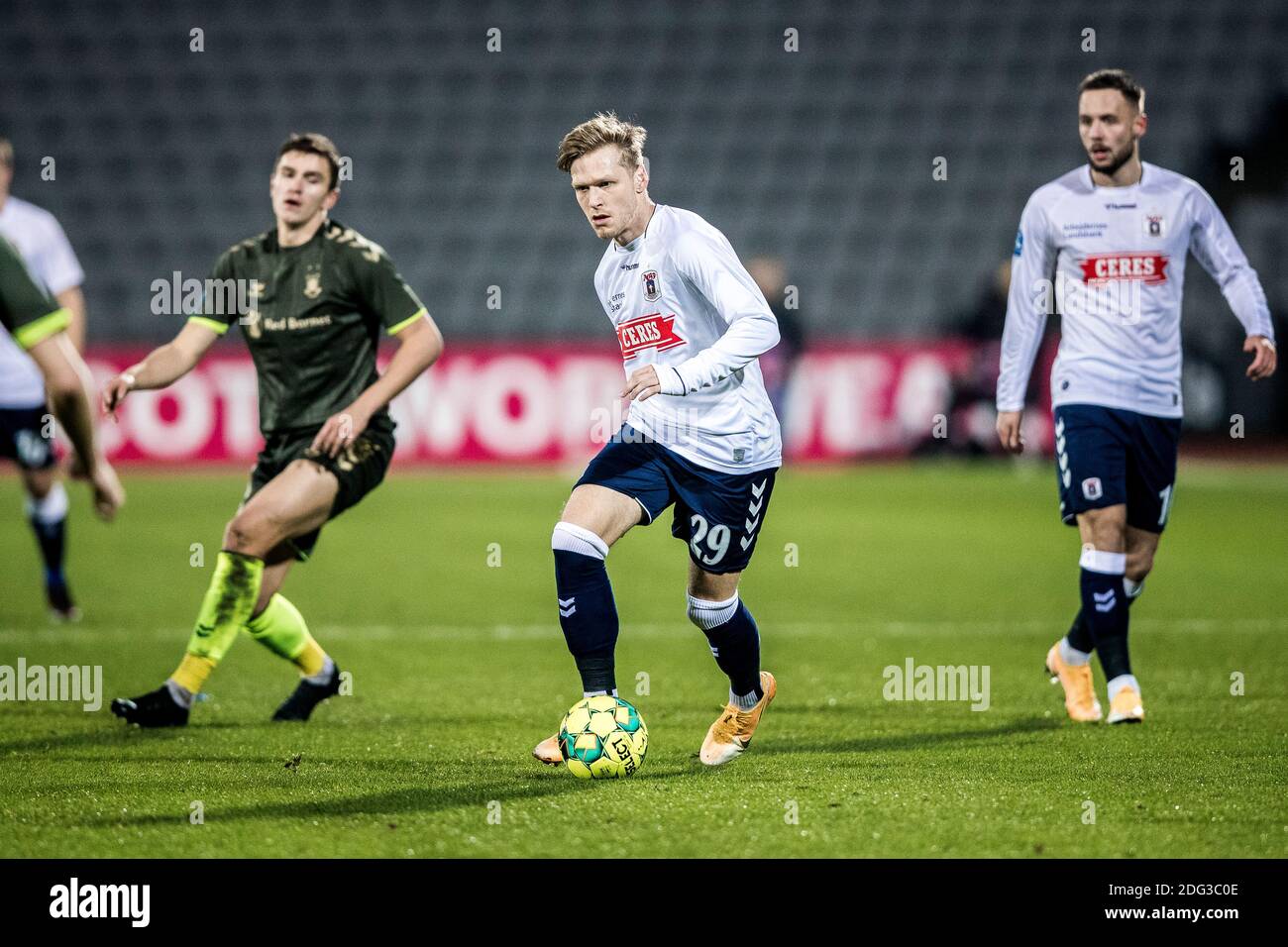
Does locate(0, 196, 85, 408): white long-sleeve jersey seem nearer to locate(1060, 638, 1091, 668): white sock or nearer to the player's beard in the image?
the player's beard

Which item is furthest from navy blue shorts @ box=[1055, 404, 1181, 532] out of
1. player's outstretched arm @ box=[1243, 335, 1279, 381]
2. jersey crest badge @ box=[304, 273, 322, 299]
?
jersey crest badge @ box=[304, 273, 322, 299]

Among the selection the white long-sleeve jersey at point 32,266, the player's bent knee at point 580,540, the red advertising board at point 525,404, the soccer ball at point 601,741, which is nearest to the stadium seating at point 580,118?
the red advertising board at point 525,404

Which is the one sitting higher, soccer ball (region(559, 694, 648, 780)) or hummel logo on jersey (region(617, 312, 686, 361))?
hummel logo on jersey (region(617, 312, 686, 361))

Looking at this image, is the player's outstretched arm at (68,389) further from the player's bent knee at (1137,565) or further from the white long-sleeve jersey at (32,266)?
the white long-sleeve jersey at (32,266)

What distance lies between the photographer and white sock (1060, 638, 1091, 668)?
627 centimetres

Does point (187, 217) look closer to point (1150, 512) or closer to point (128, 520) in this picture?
point (128, 520)

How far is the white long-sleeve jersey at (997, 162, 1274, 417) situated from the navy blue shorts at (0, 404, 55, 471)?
5389mm

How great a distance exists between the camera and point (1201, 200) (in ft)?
20.2

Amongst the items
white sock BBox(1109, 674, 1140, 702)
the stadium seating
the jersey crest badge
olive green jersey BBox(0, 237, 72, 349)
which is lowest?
white sock BBox(1109, 674, 1140, 702)

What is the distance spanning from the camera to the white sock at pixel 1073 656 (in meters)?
6.27

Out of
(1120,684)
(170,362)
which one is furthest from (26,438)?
(1120,684)

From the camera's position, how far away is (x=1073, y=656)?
6281mm

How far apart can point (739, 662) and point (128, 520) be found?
10322 millimetres

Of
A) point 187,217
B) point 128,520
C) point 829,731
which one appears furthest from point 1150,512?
point 187,217
